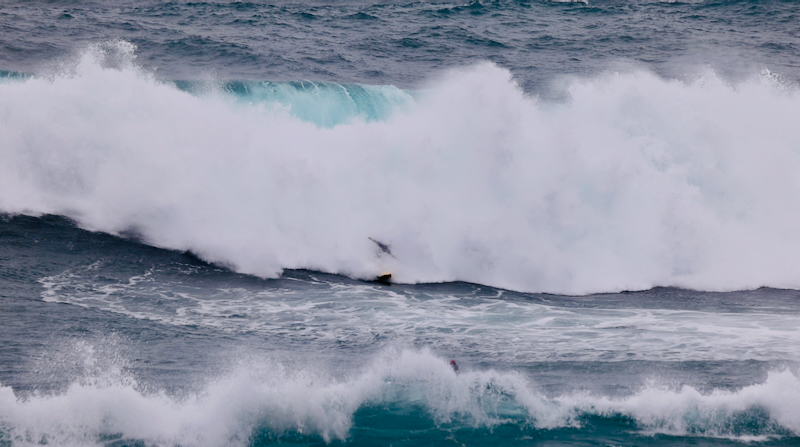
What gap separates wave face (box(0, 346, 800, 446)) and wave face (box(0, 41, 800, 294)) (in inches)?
232

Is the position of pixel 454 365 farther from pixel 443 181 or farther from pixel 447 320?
pixel 443 181

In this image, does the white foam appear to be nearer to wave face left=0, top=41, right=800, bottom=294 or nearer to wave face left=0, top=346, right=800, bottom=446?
wave face left=0, top=346, right=800, bottom=446

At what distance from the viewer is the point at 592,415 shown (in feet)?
30.6

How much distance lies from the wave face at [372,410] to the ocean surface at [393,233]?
0.12 feet

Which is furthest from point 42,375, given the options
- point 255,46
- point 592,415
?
point 255,46

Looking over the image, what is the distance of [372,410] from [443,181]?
915 centimetres

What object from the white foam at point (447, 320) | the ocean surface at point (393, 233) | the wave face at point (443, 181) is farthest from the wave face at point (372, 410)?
the wave face at point (443, 181)

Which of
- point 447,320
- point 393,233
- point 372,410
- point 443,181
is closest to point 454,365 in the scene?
point 372,410

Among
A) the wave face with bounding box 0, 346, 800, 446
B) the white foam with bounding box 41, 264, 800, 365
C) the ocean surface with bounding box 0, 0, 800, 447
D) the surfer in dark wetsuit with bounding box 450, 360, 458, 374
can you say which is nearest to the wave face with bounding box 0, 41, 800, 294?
the ocean surface with bounding box 0, 0, 800, 447

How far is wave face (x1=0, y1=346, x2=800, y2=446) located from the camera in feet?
28.2

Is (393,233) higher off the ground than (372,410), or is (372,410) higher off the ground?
(393,233)

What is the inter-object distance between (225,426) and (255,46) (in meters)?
18.5

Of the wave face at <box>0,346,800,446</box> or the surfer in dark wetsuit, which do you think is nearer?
the wave face at <box>0,346,800,446</box>

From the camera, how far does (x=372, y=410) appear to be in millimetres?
9375
